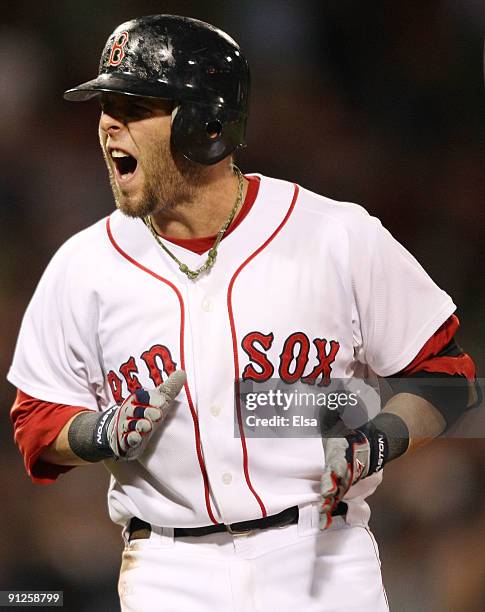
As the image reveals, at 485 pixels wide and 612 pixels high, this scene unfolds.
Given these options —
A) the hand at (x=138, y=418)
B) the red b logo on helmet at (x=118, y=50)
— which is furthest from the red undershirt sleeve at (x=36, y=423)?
the red b logo on helmet at (x=118, y=50)

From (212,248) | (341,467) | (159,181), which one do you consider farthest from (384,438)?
(159,181)

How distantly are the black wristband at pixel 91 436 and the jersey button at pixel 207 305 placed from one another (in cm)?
21

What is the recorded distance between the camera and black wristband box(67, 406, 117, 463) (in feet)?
5.08

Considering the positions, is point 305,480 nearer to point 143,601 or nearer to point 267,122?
point 143,601

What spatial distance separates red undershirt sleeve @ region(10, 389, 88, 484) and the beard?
1.11ft

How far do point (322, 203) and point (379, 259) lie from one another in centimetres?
14

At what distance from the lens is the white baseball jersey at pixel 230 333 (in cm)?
157

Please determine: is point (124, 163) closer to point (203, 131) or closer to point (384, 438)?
point (203, 131)

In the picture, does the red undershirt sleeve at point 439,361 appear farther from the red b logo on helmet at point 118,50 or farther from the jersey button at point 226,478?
the red b logo on helmet at point 118,50

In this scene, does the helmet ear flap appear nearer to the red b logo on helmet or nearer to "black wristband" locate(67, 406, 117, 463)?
the red b logo on helmet

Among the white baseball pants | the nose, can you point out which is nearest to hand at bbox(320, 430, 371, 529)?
the white baseball pants

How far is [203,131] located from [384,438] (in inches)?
21.3

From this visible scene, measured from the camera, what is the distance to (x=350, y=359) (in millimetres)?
1628

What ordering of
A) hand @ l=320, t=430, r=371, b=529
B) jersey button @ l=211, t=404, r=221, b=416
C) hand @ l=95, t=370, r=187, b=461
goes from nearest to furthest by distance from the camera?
hand @ l=320, t=430, r=371, b=529 < hand @ l=95, t=370, r=187, b=461 < jersey button @ l=211, t=404, r=221, b=416
